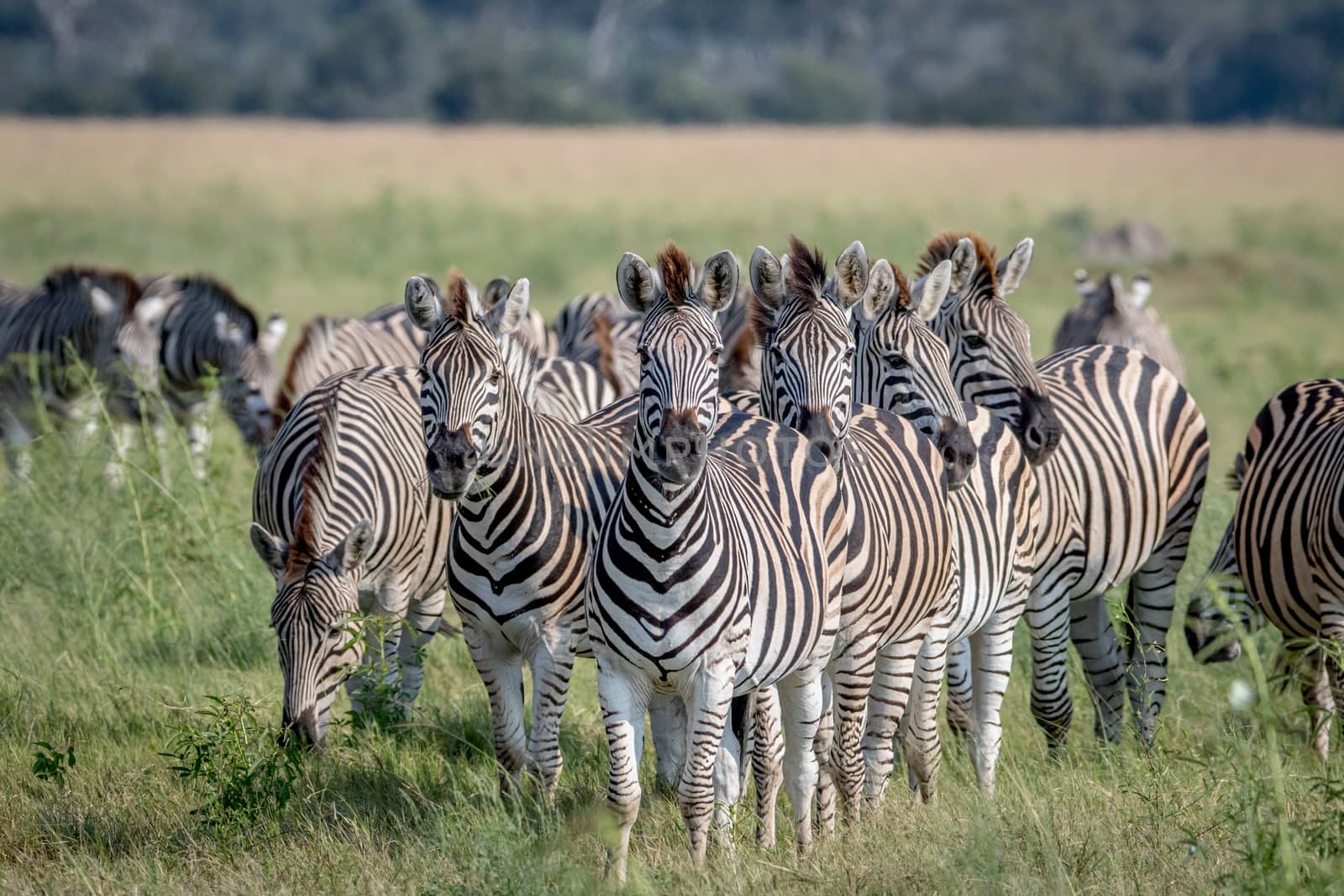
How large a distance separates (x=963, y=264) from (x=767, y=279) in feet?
3.76

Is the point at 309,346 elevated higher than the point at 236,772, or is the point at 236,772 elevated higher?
the point at 309,346

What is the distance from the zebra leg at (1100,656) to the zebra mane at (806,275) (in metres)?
2.38

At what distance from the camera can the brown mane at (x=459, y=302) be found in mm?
5285

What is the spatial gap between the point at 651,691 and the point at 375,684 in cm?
172

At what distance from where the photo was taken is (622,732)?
457cm

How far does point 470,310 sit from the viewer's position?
5320 mm

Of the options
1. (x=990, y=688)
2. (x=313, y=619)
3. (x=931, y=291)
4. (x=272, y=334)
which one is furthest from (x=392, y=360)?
(x=990, y=688)

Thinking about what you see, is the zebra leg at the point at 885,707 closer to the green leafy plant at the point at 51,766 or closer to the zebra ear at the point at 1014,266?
the zebra ear at the point at 1014,266

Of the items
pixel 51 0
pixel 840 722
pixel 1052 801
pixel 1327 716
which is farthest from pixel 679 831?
pixel 51 0

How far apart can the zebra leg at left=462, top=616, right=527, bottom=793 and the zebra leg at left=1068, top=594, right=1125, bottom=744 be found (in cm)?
288

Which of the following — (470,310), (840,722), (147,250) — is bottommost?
(840,722)

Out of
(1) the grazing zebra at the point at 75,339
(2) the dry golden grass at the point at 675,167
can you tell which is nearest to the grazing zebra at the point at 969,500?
(1) the grazing zebra at the point at 75,339

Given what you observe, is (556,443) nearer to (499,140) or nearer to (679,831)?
(679,831)

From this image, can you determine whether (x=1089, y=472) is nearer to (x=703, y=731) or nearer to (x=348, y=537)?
(x=703, y=731)
